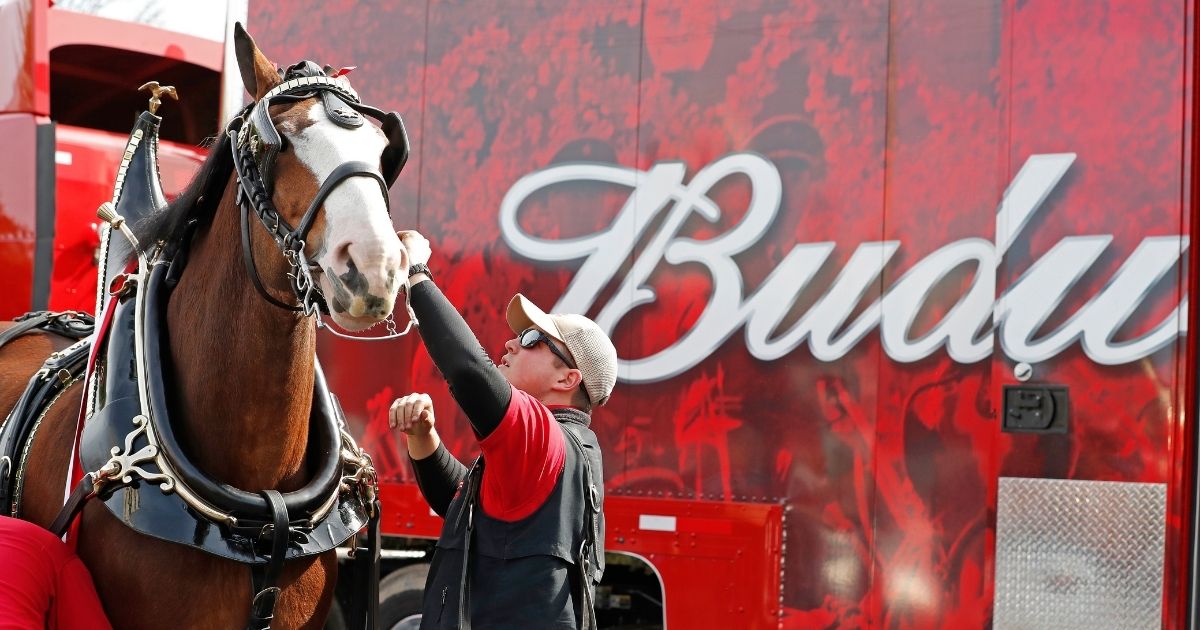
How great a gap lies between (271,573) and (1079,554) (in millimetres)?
2510

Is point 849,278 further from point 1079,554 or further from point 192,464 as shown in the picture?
point 192,464

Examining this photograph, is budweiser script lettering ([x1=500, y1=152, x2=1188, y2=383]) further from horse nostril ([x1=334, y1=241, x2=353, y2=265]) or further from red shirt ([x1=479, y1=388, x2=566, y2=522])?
horse nostril ([x1=334, y1=241, x2=353, y2=265])

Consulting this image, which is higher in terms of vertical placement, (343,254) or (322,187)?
(322,187)

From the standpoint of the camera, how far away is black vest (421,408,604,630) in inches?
93.5

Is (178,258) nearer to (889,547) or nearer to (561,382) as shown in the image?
(561,382)

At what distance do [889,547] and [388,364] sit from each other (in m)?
2.07

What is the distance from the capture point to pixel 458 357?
2.21 metres

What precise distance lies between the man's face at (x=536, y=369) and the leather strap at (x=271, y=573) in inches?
24.4

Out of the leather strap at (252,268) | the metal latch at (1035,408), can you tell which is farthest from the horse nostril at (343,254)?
the metal latch at (1035,408)

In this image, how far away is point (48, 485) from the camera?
2.58 metres

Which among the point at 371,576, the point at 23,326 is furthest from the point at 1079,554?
the point at 23,326

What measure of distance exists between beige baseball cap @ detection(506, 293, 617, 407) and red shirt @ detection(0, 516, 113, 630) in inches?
42.2

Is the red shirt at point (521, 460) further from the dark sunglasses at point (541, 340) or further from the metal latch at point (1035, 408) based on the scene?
the metal latch at point (1035, 408)

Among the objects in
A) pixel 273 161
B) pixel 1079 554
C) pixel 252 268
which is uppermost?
pixel 273 161
